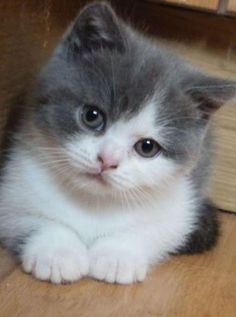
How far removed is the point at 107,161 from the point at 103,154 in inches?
0.6

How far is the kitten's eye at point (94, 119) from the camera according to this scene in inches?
47.4

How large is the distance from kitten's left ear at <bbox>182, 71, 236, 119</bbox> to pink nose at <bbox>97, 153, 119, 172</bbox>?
0.77ft

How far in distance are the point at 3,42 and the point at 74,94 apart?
0.61 ft

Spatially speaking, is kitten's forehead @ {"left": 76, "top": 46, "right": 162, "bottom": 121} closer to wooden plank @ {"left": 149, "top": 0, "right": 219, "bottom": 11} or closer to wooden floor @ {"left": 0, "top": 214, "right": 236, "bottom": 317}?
wooden plank @ {"left": 149, "top": 0, "right": 219, "bottom": 11}

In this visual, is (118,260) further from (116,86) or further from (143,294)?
(116,86)

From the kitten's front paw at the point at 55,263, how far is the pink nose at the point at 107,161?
18 centimetres

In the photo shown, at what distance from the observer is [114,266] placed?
1240 mm

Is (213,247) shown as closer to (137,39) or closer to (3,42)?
(137,39)

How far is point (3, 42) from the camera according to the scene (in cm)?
128

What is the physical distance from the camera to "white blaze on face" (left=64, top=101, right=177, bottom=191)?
117 centimetres

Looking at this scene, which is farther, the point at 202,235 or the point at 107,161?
the point at 202,235

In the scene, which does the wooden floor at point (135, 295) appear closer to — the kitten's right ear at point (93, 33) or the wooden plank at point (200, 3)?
the kitten's right ear at point (93, 33)

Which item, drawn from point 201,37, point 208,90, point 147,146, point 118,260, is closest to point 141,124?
point 147,146

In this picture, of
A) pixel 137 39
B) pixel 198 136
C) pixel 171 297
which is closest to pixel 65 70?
pixel 137 39
